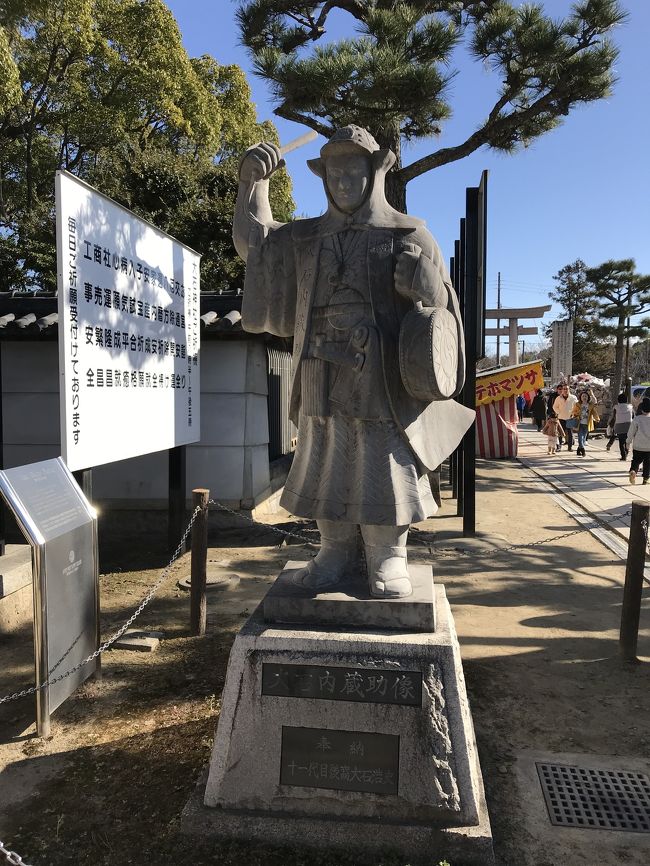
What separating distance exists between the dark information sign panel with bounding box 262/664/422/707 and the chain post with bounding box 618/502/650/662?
2513 mm

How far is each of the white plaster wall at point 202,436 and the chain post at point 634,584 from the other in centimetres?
474

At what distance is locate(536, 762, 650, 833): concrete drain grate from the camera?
262 cm

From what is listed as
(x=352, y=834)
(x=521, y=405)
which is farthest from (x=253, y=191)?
(x=521, y=405)

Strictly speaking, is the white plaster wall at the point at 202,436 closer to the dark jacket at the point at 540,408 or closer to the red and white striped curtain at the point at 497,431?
the red and white striped curtain at the point at 497,431

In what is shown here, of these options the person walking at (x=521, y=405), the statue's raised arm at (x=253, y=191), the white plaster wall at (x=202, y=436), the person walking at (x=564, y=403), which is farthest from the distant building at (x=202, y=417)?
the person walking at (x=521, y=405)

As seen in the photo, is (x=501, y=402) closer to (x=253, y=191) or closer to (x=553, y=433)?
(x=553, y=433)

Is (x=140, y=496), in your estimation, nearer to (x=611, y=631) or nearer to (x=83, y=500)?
(x=83, y=500)

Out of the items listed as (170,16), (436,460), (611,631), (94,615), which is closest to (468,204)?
(611,631)

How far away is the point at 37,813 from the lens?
2.66 m

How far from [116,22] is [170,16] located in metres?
1.41

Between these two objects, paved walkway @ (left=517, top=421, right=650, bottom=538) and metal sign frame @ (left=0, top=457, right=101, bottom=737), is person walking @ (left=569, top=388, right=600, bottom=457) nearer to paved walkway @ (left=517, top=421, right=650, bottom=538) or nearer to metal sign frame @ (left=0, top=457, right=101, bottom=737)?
paved walkway @ (left=517, top=421, right=650, bottom=538)

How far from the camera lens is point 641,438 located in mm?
10938

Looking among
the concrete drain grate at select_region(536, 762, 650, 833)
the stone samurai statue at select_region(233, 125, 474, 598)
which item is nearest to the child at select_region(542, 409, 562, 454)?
the concrete drain grate at select_region(536, 762, 650, 833)

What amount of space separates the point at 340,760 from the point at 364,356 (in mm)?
1644
